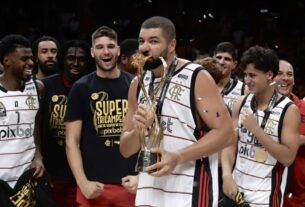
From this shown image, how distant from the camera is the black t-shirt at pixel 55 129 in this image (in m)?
5.47

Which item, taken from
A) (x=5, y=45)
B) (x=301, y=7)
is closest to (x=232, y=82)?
(x=5, y=45)

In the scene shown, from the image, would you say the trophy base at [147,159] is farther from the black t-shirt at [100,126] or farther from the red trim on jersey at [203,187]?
the black t-shirt at [100,126]

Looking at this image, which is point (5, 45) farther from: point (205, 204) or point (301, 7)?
point (301, 7)

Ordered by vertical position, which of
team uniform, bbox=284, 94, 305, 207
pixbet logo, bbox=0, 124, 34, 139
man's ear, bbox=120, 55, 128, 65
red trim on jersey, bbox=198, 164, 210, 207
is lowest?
team uniform, bbox=284, 94, 305, 207

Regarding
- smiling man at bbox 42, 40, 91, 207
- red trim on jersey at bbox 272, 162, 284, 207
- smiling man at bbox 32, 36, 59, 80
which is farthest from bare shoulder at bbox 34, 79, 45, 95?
red trim on jersey at bbox 272, 162, 284, 207

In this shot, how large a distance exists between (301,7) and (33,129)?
8.70 m

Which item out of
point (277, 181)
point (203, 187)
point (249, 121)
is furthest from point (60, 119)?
point (203, 187)

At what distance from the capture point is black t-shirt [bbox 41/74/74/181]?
5.47 meters

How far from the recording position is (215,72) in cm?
532

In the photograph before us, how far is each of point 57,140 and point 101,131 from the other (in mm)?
651

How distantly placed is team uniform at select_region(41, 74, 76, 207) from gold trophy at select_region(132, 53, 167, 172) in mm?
1802

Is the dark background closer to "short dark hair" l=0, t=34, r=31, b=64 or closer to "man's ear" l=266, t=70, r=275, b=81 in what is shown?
"short dark hair" l=0, t=34, r=31, b=64

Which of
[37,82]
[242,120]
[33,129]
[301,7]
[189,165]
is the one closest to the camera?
[189,165]

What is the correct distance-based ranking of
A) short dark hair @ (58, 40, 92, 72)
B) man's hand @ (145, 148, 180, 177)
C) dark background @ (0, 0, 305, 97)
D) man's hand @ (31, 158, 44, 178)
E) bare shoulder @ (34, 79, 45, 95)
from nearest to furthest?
1. man's hand @ (145, 148, 180, 177)
2. man's hand @ (31, 158, 44, 178)
3. bare shoulder @ (34, 79, 45, 95)
4. short dark hair @ (58, 40, 92, 72)
5. dark background @ (0, 0, 305, 97)
